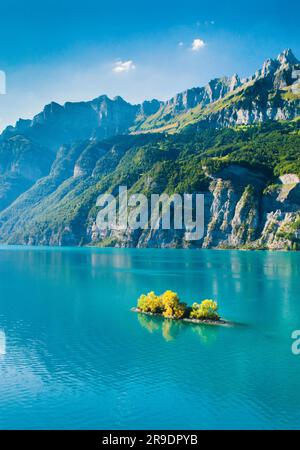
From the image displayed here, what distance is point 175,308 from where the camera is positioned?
81.3 metres

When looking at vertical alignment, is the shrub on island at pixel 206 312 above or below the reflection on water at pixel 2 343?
above

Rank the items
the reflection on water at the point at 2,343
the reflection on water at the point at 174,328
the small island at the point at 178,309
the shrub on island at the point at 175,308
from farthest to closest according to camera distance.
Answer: the shrub on island at the point at 175,308 → the small island at the point at 178,309 → the reflection on water at the point at 174,328 → the reflection on water at the point at 2,343

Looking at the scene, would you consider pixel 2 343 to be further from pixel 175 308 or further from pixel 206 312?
pixel 206 312

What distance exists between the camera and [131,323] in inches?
3031

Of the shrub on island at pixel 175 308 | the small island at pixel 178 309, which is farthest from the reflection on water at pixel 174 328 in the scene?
the shrub on island at pixel 175 308

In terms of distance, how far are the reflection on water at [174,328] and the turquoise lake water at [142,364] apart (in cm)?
18

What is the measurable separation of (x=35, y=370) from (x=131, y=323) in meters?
26.6

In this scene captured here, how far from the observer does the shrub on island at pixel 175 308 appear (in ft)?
255

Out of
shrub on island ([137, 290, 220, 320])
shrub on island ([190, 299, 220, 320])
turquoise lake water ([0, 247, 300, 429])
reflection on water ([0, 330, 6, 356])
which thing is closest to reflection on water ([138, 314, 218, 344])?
turquoise lake water ([0, 247, 300, 429])

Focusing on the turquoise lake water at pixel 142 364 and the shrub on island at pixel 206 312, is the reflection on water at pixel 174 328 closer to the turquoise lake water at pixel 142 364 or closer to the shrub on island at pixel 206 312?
the turquoise lake water at pixel 142 364

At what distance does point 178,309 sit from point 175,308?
0.72m

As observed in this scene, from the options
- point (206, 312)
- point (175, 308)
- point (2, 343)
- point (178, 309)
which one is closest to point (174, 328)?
point (206, 312)

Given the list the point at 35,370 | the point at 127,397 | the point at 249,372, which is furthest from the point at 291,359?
the point at 35,370
